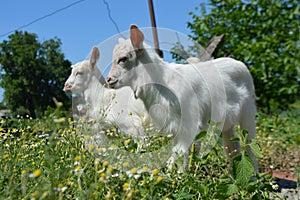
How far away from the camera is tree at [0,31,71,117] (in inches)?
530

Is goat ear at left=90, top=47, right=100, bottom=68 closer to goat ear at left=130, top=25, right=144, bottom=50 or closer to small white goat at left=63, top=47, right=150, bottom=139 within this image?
small white goat at left=63, top=47, right=150, bottom=139

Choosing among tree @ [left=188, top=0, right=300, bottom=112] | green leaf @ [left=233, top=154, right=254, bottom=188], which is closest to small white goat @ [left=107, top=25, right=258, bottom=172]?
green leaf @ [left=233, top=154, right=254, bottom=188]

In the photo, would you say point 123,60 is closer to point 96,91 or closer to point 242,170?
point 242,170

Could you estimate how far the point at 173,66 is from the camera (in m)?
3.00

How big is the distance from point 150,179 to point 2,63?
581 inches

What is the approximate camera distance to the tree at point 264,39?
26.6 ft

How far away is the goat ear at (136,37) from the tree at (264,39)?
564cm

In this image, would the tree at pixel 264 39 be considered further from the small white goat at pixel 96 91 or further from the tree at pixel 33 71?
the tree at pixel 33 71

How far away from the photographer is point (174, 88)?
9.32 ft

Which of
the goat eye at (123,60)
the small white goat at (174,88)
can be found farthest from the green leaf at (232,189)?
the goat eye at (123,60)

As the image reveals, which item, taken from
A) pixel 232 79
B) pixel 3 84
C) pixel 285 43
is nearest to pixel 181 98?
pixel 232 79

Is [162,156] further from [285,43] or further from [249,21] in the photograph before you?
[249,21]

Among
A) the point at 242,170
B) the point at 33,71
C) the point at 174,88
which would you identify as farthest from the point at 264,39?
the point at 33,71

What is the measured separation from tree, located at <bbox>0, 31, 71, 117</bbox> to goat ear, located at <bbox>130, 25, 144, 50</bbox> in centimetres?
1040
